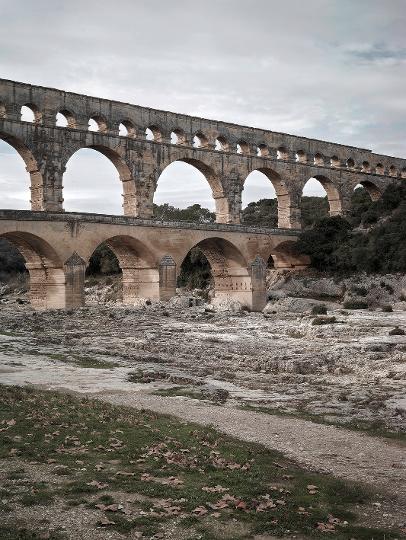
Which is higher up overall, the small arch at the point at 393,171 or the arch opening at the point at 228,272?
the small arch at the point at 393,171

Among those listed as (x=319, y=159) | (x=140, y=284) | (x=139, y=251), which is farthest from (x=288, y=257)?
(x=139, y=251)

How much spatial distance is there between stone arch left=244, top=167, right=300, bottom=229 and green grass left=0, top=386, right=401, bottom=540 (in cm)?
3971

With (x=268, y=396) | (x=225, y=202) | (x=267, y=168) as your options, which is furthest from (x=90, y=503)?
(x=267, y=168)

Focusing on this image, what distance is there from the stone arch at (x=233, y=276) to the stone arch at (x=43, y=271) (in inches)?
399

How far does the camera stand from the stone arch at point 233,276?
1689 inches

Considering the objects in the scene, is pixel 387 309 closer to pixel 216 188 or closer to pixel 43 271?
pixel 216 188

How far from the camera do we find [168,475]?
7.80 metres

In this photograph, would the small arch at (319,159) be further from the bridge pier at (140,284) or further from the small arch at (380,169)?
the bridge pier at (140,284)

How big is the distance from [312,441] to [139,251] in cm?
2975

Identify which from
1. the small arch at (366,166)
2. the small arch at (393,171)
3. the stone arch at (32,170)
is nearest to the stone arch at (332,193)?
the small arch at (366,166)

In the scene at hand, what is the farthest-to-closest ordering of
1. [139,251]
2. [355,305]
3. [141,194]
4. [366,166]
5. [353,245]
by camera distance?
[366,166] < [353,245] < [141,194] < [139,251] < [355,305]

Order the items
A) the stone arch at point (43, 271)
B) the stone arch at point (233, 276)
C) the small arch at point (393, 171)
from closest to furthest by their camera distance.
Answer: the stone arch at point (43, 271), the stone arch at point (233, 276), the small arch at point (393, 171)

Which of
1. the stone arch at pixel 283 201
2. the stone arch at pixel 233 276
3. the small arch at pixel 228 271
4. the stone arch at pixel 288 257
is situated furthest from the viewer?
the stone arch at pixel 283 201

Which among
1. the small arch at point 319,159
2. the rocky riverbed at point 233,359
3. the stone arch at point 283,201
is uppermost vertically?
the small arch at point 319,159
